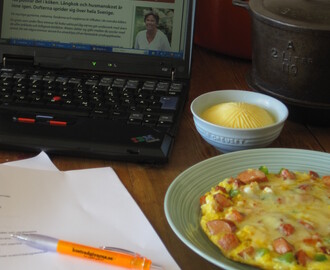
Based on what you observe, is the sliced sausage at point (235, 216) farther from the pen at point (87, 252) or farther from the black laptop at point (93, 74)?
the black laptop at point (93, 74)

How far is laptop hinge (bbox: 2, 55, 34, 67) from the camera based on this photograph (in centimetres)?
95

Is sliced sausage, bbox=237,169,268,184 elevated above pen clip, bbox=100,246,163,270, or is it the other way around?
sliced sausage, bbox=237,169,268,184

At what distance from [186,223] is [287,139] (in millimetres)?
311

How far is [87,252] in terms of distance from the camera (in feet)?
1.77

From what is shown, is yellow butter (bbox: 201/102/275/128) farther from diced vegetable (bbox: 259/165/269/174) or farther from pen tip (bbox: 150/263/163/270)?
pen tip (bbox: 150/263/163/270)

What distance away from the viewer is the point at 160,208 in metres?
0.64

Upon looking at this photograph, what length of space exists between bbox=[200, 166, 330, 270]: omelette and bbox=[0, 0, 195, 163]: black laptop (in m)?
0.17

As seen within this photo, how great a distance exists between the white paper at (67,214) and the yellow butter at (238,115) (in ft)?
0.55

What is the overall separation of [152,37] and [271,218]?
483 millimetres

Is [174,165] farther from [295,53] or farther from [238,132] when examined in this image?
[295,53]

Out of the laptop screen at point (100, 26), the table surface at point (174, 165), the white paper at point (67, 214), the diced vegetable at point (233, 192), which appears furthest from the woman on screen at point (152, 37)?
the diced vegetable at point (233, 192)

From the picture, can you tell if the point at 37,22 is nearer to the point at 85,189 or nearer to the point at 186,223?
the point at 85,189

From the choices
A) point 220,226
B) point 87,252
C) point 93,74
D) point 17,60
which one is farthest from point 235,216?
point 17,60

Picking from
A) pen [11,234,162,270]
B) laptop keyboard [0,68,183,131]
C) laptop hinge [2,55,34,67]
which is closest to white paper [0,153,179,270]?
pen [11,234,162,270]
